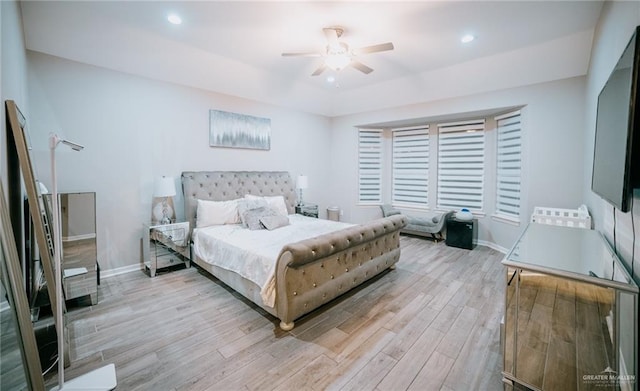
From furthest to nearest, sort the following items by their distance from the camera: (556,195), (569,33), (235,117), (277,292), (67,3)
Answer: (235,117) < (556,195) < (569,33) < (67,3) < (277,292)

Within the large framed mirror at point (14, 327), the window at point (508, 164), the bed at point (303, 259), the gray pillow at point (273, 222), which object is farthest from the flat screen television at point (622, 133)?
the gray pillow at point (273, 222)

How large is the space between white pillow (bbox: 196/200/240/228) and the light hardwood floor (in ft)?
2.92

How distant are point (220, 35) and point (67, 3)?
1406 millimetres

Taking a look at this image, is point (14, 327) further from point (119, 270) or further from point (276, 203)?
point (276, 203)

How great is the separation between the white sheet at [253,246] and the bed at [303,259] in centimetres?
2

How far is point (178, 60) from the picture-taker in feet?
12.0

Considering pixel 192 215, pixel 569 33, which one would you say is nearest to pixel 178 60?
pixel 192 215

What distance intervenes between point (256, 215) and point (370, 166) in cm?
352

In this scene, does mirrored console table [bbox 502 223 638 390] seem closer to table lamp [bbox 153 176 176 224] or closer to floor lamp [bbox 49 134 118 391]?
floor lamp [bbox 49 134 118 391]

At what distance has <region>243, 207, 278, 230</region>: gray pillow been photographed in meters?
3.87

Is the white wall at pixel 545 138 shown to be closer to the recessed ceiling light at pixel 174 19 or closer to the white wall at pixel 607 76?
the white wall at pixel 607 76

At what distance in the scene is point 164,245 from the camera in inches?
147

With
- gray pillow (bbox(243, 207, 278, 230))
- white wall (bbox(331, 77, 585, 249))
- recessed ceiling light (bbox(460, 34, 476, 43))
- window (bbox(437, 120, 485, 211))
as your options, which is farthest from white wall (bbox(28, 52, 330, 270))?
white wall (bbox(331, 77, 585, 249))

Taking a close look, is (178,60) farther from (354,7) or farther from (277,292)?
(277,292)
